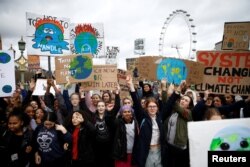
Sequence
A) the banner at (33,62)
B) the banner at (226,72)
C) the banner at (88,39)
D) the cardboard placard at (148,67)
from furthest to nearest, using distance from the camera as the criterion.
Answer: the banner at (33,62) < the banner at (88,39) < the cardboard placard at (148,67) < the banner at (226,72)

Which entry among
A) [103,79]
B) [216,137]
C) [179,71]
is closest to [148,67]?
Result: [179,71]

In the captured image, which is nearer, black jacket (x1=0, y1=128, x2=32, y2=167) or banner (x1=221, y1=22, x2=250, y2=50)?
black jacket (x1=0, y1=128, x2=32, y2=167)

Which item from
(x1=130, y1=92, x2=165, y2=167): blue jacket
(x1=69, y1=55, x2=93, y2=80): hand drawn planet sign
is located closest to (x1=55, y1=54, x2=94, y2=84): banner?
(x1=69, y1=55, x2=93, y2=80): hand drawn planet sign

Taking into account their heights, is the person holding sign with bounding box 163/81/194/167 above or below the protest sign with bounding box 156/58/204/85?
below

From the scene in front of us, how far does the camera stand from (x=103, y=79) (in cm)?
676

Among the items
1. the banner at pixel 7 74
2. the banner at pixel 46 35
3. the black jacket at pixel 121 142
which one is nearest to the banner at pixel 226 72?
the black jacket at pixel 121 142

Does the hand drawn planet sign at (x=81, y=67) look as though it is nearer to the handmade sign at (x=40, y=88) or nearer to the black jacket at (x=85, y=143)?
the handmade sign at (x=40, y=88)

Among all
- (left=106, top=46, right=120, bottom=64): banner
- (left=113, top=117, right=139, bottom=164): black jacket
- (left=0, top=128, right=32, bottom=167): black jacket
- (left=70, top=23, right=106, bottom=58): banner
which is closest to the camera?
(left=0, top=128, right=32, bottom=167): black jacket

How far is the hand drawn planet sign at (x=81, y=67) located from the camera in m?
6.39

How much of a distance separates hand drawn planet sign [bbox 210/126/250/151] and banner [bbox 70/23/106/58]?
5.68 metres

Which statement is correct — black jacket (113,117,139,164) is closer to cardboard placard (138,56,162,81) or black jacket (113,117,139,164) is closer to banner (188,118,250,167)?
banner (188,118,250,167)

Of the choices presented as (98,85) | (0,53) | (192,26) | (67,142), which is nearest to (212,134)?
(67,142)

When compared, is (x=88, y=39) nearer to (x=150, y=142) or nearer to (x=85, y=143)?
(x=85, y=143)

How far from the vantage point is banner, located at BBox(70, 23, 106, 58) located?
26.4ft
